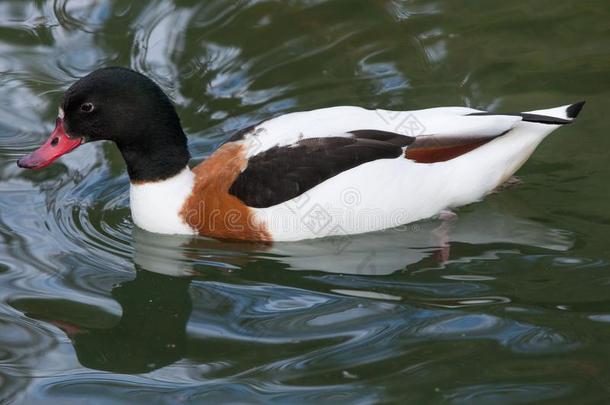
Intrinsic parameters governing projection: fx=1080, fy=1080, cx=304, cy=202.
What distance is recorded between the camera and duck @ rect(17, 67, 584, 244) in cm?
624

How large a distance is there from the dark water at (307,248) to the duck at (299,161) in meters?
0.16

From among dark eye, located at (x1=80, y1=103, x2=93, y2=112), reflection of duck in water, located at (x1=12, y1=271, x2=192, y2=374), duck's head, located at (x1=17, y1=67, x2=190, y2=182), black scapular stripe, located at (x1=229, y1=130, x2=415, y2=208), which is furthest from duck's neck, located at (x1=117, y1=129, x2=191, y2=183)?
reflection of duck in water, located at (x1=12, y1=271, x2=192, y2=374)

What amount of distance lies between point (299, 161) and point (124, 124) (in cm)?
105

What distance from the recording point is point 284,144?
6.29 metres

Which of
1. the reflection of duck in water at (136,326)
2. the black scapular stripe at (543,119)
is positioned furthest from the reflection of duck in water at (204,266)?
the black scapular stripe at (543,119)

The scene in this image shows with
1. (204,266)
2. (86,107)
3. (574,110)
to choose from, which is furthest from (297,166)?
(574,110)

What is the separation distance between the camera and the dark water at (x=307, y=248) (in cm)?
498

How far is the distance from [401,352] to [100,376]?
1424 millimetres

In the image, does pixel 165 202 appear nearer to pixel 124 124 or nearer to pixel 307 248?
pixel 124 124

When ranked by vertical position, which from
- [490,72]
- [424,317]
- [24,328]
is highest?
[490,72]

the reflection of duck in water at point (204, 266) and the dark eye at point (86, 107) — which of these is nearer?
the reflection of duck in water at point (204, 266)

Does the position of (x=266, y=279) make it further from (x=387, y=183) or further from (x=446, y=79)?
(x=446, y=79)

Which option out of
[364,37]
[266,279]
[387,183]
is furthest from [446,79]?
[266,279]

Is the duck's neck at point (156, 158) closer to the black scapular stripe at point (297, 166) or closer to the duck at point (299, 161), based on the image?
the duck at point (299, 161)
